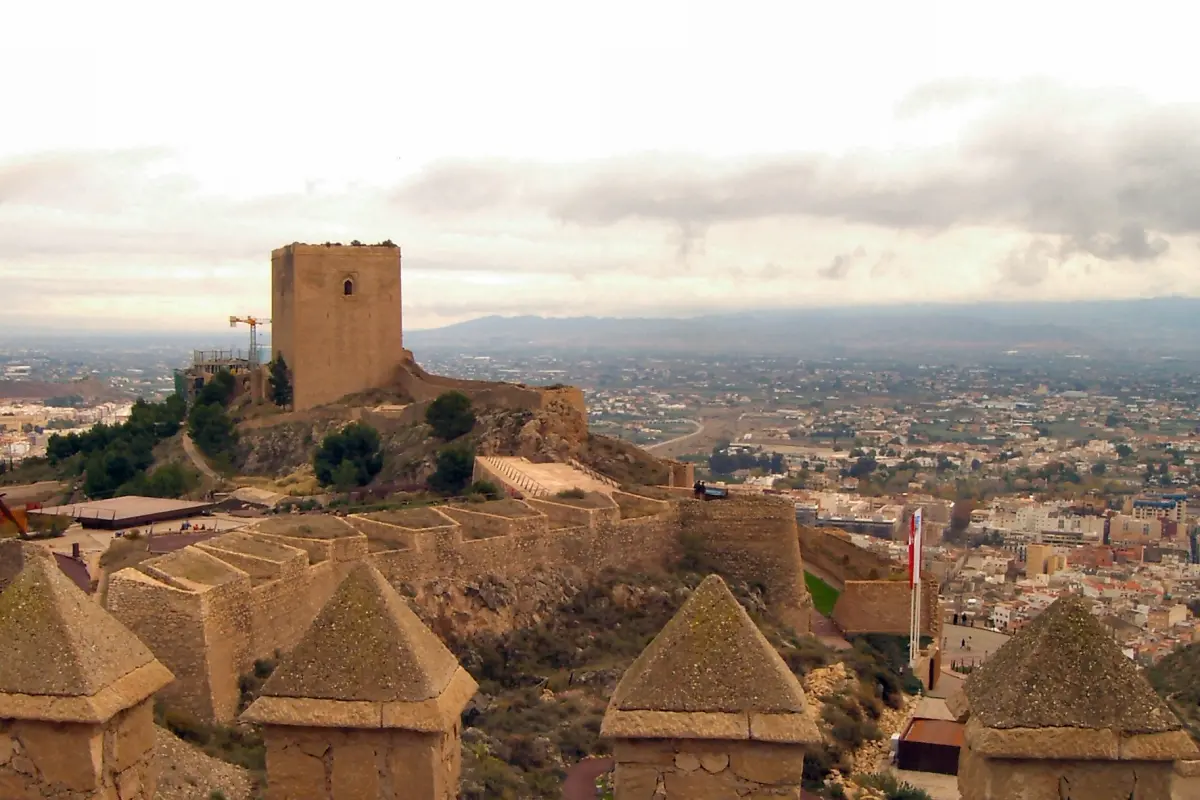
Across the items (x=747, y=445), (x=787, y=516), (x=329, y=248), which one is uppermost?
(x=329, y=248)

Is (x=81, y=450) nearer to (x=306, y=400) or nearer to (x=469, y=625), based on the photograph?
(x=306, y=400)

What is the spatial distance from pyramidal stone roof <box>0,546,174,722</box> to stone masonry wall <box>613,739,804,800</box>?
2017 mm

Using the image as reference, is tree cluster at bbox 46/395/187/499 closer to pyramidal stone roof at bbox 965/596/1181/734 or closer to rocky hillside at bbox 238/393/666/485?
rocky hillside at bbox 238/393/666/485

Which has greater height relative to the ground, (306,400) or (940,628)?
(306,400)

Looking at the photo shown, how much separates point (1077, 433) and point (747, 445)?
21.6 m

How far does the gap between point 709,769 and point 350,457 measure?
24.8 metres

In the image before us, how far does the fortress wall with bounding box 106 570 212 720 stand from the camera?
41.3 feet

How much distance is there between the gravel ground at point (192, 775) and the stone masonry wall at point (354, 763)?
404 centimetres

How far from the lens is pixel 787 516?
21.5 m

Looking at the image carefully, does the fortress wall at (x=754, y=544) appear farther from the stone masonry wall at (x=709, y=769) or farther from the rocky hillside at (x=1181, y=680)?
the stone masonry wall at (x=709, y=769)

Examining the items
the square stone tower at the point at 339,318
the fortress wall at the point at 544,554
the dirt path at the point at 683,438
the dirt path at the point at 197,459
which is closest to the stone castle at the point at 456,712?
the fortress wall at the point at 544,554

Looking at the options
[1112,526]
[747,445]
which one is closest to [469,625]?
Answer: [1112,526]

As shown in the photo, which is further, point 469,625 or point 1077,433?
point 1077,433

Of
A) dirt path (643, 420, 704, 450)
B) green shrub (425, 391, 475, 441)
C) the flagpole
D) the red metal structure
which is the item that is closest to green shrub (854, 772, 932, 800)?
the flagpole
